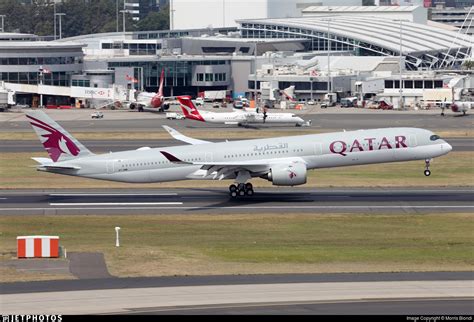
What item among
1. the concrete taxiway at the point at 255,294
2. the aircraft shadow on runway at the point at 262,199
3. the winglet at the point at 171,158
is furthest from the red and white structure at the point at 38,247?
the aircraft shadow on runway at the point at 262,199

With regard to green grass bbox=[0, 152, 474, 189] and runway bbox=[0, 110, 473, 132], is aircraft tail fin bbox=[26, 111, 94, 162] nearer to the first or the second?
green grass bbox=[0, 152, 474, 189]

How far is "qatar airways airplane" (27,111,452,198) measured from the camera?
241 ft

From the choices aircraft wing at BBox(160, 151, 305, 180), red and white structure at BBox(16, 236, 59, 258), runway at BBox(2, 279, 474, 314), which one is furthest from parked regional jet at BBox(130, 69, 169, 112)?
runway at BBox(2, 279, 474, 314)

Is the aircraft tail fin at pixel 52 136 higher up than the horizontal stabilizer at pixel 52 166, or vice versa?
the aircraft tail fin at pixel 52 136

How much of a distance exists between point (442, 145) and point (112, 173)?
2386cm

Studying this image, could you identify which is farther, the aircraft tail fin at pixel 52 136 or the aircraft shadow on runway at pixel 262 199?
the aircraft tail fin at pixel 52 136

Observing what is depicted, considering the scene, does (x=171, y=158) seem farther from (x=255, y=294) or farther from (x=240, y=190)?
(x=255, y=294)

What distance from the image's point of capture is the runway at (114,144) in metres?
111

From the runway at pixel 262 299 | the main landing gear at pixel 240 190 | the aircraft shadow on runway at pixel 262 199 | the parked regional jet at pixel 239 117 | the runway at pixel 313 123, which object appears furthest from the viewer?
the parked regional jet at pixel 239 117

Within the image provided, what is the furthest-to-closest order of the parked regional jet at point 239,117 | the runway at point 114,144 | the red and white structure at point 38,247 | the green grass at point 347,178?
1. the parked regional jet at point 239,117
2. the runway at point 114,144
3. the green grass at point 347,178
4. the red and white structure at point 38,247

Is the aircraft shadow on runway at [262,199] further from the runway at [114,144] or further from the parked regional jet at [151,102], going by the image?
the parked regional jet at [151,102]

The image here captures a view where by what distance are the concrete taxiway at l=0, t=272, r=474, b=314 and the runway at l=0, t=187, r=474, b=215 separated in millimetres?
22830

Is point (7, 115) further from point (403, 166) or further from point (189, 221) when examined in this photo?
point (189, 221)

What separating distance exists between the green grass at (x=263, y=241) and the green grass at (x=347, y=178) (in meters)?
15.9
